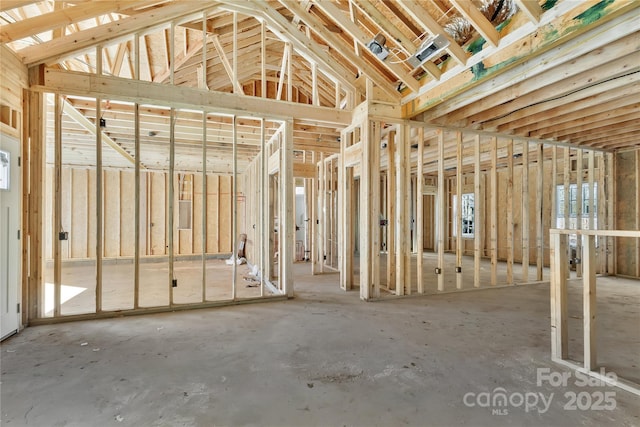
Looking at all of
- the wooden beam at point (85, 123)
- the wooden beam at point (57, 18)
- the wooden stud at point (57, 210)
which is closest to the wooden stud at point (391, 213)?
the wooden beam at point (57, 18)

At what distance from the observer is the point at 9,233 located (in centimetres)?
319

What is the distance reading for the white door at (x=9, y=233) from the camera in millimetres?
3092

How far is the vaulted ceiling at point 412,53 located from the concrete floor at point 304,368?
2.86m

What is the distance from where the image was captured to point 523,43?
3051 mm

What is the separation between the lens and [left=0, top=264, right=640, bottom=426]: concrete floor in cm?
198

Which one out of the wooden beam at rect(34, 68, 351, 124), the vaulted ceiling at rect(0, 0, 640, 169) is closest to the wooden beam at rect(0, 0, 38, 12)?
the vaulted ceiling at rect(0, 0, 640, 169)

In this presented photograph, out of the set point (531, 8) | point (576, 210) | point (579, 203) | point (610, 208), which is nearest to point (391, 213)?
point (531, 8)

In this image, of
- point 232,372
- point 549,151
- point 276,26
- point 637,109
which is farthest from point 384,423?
point 549,151

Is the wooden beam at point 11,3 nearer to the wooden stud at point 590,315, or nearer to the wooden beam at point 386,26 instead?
the wooden beam at point 386,26

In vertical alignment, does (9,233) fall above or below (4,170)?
below

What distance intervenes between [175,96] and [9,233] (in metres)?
2.42

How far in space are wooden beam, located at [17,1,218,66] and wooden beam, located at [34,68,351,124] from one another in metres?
0.19

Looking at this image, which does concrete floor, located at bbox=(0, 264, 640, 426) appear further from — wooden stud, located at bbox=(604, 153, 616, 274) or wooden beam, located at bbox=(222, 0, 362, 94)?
wooden beam, located at bbox=(222, 0, 362, 94)

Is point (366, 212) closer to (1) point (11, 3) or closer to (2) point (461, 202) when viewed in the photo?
(2) point (461, 202)
